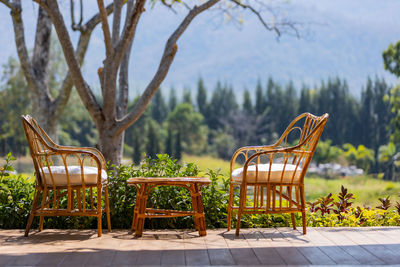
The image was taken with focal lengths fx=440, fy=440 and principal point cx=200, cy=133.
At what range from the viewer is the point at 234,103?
1246 inches

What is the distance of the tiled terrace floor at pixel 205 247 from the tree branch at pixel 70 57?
146 cm

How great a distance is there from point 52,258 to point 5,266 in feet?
0.72

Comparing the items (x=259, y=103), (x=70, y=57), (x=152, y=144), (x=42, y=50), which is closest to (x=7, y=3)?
(x=42, y=50)

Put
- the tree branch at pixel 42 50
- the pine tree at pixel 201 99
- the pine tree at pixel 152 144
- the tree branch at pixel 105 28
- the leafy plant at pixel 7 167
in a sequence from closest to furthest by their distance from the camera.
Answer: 1. the leafy plant at pixel 7 167
2. the tree branch at pixel 105 28
3. the tree branch at pixel 42 50
4. the pine tree at pixel 152 144
5. the pine tree at pixel 201 99

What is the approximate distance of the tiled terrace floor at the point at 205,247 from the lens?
2.11 m

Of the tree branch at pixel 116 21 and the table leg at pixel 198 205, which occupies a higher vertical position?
the tree branch at pixel 116 21

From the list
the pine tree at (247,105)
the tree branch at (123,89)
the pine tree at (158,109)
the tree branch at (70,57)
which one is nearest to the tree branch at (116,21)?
the tree branch at (70,57)

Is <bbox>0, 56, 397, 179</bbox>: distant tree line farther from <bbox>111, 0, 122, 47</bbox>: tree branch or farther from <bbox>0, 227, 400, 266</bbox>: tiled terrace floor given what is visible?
<bbox>0, 227, 400, 266</bbox>: tiled terrace floor

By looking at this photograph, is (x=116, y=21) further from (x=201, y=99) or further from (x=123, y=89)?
(x=201, y=99)

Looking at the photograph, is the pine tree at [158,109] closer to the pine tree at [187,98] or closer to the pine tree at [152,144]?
the pine tree at [187,98]

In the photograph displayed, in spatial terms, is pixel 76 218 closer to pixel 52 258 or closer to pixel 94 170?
pixel 94 170

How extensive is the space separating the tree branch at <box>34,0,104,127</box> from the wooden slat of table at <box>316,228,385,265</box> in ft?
7.42

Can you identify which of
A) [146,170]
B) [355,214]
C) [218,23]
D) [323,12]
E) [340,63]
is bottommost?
[355,214]

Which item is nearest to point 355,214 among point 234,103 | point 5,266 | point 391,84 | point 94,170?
point 94,170
